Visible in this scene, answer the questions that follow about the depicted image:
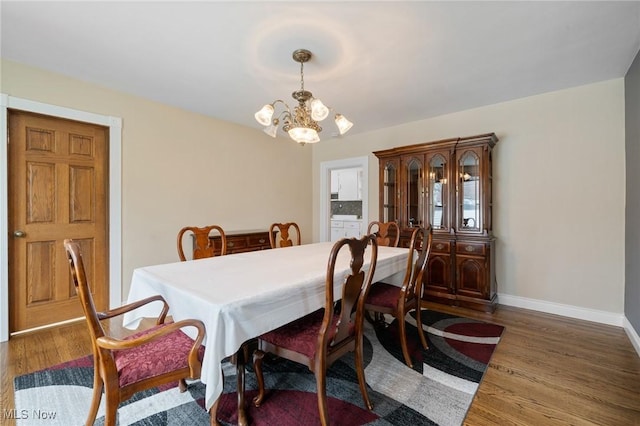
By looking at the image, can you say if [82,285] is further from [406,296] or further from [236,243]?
[236,243]

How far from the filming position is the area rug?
1.53m

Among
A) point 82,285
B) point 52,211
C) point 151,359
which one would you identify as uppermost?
point 52,211

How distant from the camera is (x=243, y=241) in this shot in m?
3.75

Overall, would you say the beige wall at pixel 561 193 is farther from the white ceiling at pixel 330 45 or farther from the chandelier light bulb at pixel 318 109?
the chandelier light bulb at pixel 318 109

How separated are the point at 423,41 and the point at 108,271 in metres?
3.82

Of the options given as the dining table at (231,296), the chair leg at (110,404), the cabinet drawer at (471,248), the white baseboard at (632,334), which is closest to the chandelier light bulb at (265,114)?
the dining table at (231,296)

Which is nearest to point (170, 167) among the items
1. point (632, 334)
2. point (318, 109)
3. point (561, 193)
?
point (318, 109)

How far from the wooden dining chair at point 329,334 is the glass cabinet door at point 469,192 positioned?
7.57 ft

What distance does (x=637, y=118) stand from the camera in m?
2.34

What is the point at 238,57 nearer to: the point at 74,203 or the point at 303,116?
the point at 303,116

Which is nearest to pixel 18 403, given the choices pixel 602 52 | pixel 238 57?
pixel 238 57

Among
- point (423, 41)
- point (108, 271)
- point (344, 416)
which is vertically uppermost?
point (423, 41)

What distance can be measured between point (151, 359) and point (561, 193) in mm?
3990

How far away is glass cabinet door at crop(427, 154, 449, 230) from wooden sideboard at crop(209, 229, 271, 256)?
7.63ft
